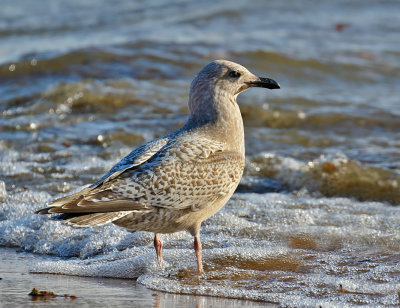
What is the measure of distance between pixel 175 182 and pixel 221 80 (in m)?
1.22

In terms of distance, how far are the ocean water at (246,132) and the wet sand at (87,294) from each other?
14 cm

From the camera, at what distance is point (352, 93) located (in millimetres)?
13250

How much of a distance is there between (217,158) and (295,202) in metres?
2.41

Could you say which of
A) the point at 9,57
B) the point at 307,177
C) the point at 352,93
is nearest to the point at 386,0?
the point at 352,93

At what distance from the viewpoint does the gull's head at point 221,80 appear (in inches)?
241

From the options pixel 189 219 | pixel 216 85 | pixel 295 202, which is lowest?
pixel 295 202

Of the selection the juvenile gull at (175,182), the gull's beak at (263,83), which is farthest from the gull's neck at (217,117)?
the gull's beak at (263,83)

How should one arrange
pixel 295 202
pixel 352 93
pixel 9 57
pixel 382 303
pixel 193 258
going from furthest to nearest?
pixel 9 57 < pixel 352 93 < pixel 295 202 < pixel 193 258 < pixel 382 303

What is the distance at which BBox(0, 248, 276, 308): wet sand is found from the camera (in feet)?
15.3

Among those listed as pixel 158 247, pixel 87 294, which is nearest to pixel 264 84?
pixel 158 247

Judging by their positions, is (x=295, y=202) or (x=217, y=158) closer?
(x=217, y=158)

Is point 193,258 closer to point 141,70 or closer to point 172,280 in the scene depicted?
point 172,280

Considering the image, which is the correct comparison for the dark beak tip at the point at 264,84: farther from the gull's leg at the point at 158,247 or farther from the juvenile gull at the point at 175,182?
the gull's leg at the point at 158,247

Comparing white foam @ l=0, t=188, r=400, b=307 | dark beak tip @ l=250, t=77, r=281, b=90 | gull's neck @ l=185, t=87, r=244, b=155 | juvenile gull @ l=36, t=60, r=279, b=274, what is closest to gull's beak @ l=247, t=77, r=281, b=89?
dark beak tip @ l=250, t=77, r=281, b=90
